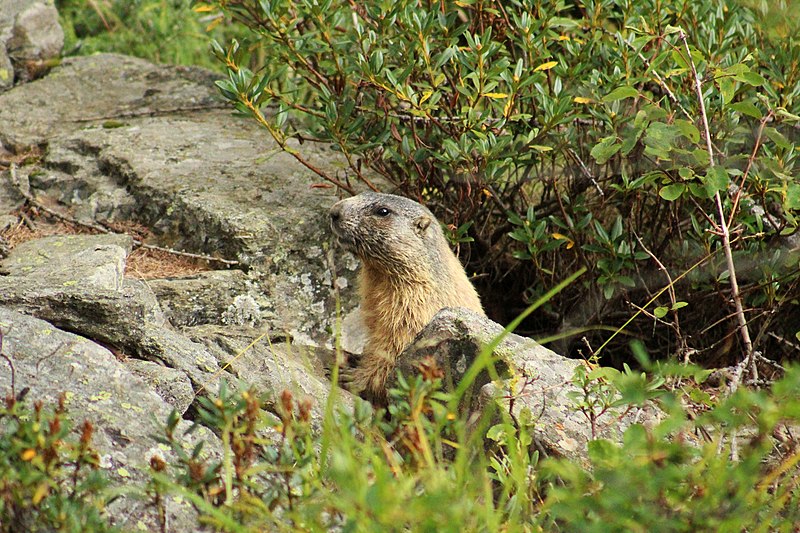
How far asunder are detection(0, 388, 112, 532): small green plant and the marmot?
2777mm

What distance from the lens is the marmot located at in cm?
534

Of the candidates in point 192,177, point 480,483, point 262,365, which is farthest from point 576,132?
point 480,483

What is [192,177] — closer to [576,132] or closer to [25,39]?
[25,39]

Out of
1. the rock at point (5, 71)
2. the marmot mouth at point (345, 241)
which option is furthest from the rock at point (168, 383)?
the rock at point (5, 71)

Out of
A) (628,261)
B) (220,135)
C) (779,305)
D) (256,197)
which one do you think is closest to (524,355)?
(628,261)

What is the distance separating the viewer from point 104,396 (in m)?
3.29

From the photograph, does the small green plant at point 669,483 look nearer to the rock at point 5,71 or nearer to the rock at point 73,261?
the rock at point 73,261

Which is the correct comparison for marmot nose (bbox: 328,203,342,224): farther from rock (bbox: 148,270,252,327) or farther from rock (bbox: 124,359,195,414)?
rock (bbox: 124,359,195,414)

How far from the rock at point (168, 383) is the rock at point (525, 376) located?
1.08 m

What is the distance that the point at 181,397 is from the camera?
3648mm

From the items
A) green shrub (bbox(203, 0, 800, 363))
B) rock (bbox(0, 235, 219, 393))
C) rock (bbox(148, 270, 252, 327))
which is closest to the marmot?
green shrub (bbox(203, 0, 800, 363))

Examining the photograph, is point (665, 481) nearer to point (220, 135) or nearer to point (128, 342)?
point (128, 342)

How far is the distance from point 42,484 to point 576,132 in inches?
150

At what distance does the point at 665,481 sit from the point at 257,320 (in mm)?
3454
